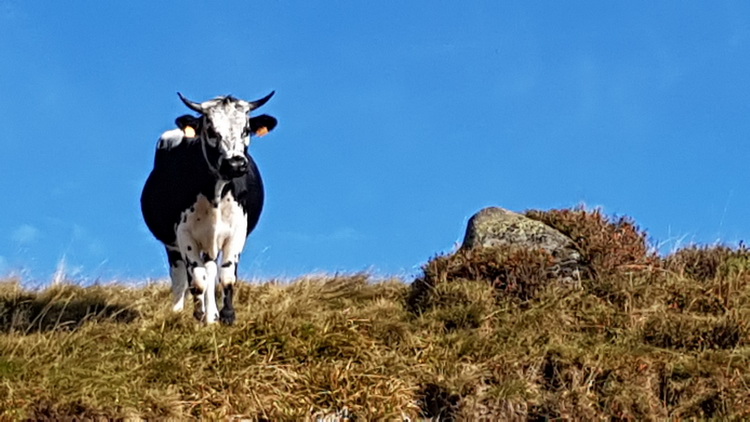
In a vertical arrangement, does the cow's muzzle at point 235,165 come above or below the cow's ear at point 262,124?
below

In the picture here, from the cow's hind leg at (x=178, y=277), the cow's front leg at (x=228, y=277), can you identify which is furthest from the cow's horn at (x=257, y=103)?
the cow's hind leg at (x=178, y=277)

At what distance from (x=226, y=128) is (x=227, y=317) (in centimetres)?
223

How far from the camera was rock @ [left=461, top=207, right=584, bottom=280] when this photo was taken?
45.6ft

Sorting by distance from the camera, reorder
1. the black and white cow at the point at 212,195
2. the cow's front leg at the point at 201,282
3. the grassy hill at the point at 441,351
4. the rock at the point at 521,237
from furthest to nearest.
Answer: the rock at the point at 521,237 → the cow's front leg at the point at 201,282 → the black and white cow at the point at 212,195 → the grassy hill at the point at 441,351

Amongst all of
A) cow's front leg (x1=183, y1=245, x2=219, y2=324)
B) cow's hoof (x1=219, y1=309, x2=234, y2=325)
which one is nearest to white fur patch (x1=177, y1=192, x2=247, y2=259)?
cow's front leg (x1=183, y1=245, x2=219, y2=324)

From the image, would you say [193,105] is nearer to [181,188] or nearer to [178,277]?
[181,188]

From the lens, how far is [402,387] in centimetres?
1061

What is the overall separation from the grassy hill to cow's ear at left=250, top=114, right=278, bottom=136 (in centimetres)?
213

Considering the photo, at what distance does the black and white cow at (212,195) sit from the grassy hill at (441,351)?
0.65 meters

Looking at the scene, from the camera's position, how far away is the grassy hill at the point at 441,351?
10188 mm

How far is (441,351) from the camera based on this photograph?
11.4 meters

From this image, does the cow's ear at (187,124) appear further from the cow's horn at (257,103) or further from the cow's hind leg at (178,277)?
the cow's hind leg at (178,277)

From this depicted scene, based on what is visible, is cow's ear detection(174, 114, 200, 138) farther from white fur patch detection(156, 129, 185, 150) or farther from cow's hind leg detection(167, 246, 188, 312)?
cow's hind leg detection(167, 246, 188, 312)

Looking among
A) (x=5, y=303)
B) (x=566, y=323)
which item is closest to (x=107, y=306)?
(x=5, y=303)
